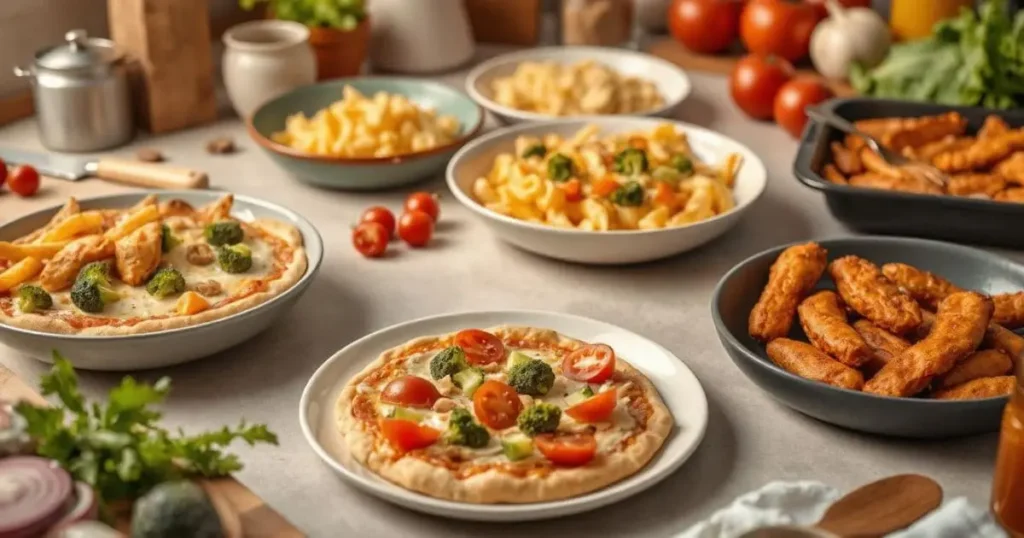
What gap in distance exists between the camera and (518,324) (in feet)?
8.54

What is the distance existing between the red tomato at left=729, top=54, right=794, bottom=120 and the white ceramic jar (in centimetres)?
142

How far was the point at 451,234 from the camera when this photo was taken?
10.9 feet

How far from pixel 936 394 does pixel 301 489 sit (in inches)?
47.0


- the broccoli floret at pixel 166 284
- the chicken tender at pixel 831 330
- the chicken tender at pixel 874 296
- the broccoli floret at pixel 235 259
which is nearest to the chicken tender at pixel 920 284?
the chicken tender at pixel 874 296

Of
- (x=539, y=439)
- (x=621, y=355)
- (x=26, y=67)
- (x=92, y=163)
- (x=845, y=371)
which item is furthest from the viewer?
(x=26, y=67)

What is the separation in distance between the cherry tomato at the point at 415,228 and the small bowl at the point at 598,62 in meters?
0.73

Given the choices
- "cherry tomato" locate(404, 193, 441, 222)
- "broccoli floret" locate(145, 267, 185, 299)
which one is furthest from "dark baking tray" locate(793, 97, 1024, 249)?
"broccoli floret" locate(145, 267, 185, 299)

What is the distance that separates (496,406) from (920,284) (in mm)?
1035

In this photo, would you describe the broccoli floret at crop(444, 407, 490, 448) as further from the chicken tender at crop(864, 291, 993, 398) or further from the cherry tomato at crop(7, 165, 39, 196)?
the cherry tomato at crop(7, 165, 39, 196)

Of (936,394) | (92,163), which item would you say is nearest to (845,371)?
(936,394)

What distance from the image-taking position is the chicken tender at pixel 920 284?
2637mm

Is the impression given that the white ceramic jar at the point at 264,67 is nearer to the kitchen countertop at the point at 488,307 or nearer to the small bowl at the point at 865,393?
the kitchen countertop at the point at 488,307

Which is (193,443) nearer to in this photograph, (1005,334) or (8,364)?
(8,364)

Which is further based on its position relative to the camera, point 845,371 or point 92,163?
point 92,163
